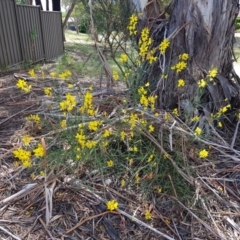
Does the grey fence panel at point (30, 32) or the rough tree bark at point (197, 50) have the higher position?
the rough tree bark at point (197, 50)

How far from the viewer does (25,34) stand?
6.53m

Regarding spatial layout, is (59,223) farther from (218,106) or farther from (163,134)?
(218,106)

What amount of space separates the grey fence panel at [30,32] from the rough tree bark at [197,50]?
4467mm

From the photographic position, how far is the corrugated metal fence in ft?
18.5

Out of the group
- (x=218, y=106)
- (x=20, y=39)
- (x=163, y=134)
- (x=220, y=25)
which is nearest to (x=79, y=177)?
(x=163, y=134)

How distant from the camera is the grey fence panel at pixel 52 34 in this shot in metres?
8.05

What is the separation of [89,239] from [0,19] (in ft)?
16.3

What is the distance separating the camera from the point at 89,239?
→ 5.45ft

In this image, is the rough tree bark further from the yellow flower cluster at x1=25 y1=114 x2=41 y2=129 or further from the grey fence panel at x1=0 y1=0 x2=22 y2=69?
the grey fence panel at x1=0 y1=0 x2=22 y2=69

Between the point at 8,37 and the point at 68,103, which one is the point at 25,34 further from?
the point at 68,103

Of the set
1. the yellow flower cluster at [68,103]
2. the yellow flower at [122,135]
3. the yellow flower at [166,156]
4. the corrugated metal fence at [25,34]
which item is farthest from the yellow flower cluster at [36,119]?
the corrugated metal fence at [25,34]

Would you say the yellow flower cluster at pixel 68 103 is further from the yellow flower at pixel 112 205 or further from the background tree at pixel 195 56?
the background tree at pixel 195 56

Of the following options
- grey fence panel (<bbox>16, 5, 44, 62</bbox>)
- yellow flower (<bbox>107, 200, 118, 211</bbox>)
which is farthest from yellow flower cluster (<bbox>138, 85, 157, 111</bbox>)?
grey fence panel (<bbox>16, 5, 44, 62</bbox>)

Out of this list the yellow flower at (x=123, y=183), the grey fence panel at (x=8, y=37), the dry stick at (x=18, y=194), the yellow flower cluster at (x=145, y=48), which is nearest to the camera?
the dry stick at (x=18, y=194)
